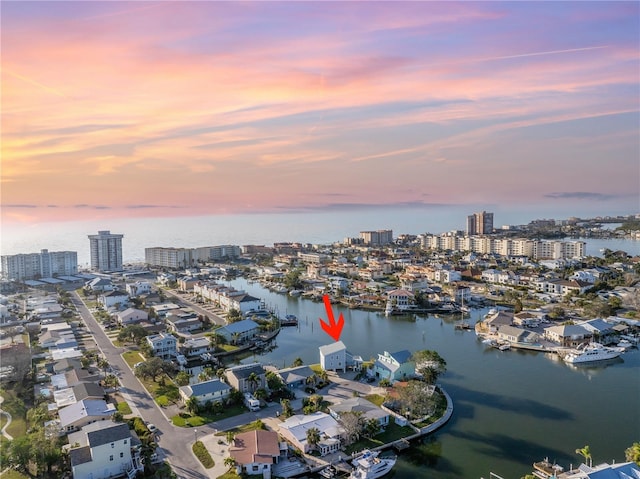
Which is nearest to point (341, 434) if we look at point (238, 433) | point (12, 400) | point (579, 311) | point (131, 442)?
point (238, 433)

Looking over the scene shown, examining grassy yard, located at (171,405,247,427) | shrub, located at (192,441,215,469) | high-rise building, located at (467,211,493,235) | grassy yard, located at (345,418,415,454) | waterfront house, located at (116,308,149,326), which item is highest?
high-rise building, located at (467,211,493,235)

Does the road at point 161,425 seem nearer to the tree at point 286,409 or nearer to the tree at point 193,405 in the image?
the tree at point 193,405

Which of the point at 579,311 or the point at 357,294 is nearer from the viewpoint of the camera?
the point at 579,311

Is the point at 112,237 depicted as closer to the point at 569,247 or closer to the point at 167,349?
the point at 167,349

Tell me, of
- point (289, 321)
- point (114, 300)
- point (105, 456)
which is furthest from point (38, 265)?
point (105, 456)

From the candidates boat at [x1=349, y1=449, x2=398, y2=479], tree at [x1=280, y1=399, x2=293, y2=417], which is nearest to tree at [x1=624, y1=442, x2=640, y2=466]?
boat at [x1=349, y1=449, x2=398, y2=479]

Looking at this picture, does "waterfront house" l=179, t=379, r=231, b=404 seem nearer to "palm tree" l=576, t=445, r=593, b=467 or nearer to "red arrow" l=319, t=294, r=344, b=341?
"red arrow" l=319, t=294, r=344, b=341
